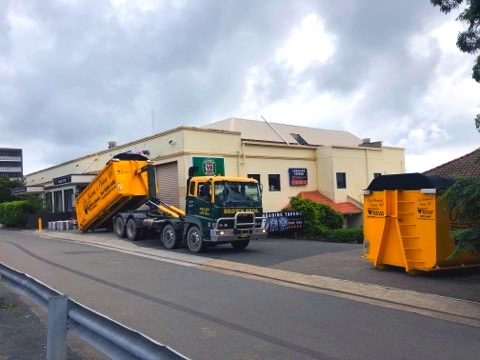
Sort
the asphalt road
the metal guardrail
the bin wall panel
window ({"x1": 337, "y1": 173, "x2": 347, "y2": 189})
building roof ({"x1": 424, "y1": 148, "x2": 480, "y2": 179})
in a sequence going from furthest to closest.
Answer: window ({"x1": 337, "y1": 173, "x2": 347, "y2": 189}), building roof ({"x1": 424, "y1": 148, "x2": 480, "y2": 179}), the bin wall panel, the asphalt road, the metal guardrail

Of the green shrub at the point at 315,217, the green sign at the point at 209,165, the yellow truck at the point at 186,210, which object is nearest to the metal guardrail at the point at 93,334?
the yellow truck at the point at 186,210

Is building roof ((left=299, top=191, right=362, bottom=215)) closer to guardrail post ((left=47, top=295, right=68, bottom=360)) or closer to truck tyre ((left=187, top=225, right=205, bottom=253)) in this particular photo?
truck tyre ((left=187, top=225, right=205, bottom=253))

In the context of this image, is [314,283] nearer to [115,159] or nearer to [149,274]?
[149,274]

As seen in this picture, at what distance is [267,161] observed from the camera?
98.8ft

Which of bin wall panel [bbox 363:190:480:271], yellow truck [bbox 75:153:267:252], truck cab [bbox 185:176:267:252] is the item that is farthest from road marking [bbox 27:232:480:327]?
bin wall panel [bbox 363:190:480:271]

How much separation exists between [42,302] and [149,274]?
7135 millimetres

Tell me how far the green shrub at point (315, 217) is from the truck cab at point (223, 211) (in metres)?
8.98

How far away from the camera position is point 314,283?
10.9 metres

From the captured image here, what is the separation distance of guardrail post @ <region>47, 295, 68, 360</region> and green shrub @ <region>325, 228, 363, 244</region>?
2134 centimetres

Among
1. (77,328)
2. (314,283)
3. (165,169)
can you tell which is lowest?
(314,283)

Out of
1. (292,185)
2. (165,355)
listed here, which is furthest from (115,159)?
(165,355)

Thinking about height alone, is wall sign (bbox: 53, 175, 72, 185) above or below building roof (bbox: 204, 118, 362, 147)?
below

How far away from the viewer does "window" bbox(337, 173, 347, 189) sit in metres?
33.4

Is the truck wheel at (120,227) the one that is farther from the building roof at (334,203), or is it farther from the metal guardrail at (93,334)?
the metal guardrail at (93,334)
